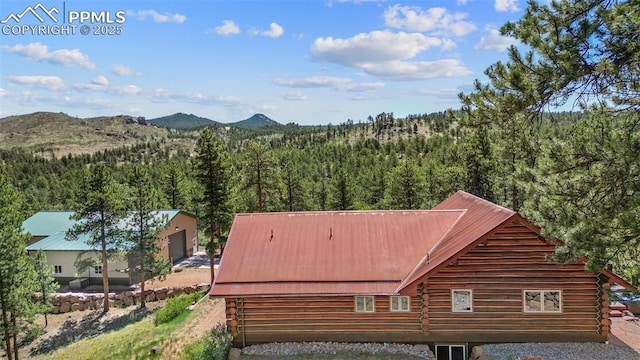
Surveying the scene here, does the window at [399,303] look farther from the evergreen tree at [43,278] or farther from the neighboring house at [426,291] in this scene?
the evergreen tree at [43,278]

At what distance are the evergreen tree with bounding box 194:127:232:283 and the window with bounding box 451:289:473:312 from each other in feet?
56.7

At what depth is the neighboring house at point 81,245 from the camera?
110 feet

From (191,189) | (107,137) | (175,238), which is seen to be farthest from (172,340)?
(107,137)

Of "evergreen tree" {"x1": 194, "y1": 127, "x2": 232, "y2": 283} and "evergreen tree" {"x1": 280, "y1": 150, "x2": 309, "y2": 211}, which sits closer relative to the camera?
"evergreen tree" {"x1": 194, "y1": 127, "x2": 232, "y2": 283}

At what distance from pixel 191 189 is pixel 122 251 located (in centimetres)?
2214

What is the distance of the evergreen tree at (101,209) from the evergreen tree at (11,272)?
4.79 metres

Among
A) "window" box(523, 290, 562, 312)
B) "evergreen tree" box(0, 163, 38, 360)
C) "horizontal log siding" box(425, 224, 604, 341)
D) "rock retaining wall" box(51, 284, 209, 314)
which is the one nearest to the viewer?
"horizontal log siding" box(425, 224, 604, 341)

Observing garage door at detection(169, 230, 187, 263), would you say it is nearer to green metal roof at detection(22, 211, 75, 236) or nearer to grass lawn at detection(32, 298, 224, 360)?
green metal roof at detection(22, 211, 75, 236)

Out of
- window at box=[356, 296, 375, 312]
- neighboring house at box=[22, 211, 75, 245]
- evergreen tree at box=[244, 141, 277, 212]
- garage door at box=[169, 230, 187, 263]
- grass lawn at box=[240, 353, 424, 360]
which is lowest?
garage door at box=[169, 230, 187, 263]

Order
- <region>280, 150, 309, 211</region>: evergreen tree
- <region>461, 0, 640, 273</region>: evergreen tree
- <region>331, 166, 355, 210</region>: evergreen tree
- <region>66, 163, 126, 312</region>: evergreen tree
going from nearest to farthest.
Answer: <region>461, 0, 640, 273</region>: evergreen tree → <region>66, 163, 126, 312</region>: evergreen tree → <region>331, 166, 355, 210</region>: evergreen tree → <region>280, 150, 309, 211</region>: evergreen tree

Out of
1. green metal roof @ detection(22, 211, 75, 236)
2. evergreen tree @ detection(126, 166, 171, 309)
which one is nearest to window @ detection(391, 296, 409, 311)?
evergreen tree @ detection(126, 166, 171, 309)

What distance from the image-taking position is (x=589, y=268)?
871 cm

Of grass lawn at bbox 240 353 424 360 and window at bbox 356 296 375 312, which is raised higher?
window at bbox 356 296 375 312

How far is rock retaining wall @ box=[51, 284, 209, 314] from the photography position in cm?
2997
